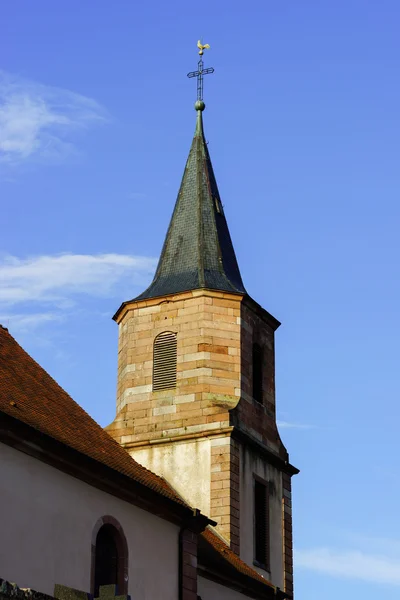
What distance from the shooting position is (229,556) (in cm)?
2612

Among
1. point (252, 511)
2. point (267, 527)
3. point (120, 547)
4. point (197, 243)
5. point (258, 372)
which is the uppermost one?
point (197, 243)

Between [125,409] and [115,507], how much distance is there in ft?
31.5

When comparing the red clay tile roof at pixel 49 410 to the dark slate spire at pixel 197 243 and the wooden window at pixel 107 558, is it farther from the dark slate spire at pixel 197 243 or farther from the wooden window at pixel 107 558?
the dark slate spire at pixel 197 243

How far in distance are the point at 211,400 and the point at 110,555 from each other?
9158 mm

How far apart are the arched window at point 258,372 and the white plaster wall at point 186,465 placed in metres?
2.58

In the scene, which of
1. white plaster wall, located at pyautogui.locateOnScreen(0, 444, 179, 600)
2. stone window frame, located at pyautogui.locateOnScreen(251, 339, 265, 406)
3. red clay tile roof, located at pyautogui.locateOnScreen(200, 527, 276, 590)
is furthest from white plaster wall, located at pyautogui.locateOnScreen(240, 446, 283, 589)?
white plaster wall, located at pyautogui.locateOnScreen(0, 444, 179, 600)

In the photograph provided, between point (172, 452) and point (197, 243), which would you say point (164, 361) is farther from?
point (197, 243)

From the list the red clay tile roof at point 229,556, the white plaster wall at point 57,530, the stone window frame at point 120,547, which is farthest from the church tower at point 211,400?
the stone window frame at point 120,547

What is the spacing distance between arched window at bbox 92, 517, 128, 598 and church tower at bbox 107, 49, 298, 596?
7123mm

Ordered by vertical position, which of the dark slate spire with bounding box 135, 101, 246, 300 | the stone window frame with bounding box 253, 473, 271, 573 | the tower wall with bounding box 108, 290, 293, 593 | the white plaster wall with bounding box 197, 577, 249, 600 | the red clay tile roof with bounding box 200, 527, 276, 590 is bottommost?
the white plaster wall with bounding box 197, 577, 249, 600

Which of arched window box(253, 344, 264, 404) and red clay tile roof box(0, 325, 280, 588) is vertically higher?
arched window box(253, 344, 264, 404)

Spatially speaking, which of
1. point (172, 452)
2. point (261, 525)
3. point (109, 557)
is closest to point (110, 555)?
point (109, 557)

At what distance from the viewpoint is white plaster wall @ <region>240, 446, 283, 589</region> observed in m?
27.7

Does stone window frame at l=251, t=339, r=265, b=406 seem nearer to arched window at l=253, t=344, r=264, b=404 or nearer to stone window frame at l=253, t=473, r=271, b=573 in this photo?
arched window at l=253, t=344, r=264, b=404
